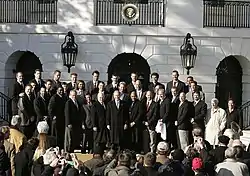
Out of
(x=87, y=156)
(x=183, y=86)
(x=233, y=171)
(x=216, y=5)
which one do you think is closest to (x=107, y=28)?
(x=216, y=5)

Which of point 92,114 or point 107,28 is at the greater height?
point 107,28

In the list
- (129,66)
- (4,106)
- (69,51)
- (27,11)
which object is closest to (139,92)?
(69,51)

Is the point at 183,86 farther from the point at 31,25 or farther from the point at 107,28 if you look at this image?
the point at 31,25

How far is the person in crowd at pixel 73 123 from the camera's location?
1728cm

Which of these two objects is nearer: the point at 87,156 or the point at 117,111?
the point at 87,156

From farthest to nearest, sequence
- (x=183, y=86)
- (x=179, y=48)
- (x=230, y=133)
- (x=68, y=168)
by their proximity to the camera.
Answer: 1. (x=179, y=48)
2. (x=183, y=86)
3. (x=230, y=133)
4. (x=68, y=168)

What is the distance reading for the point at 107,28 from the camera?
970 inches

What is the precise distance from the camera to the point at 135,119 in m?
17.5

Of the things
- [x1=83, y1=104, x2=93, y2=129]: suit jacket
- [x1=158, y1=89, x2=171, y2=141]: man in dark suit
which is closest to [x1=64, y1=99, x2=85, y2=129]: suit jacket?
[x1=83, y1=104, x2=93, y2=129]: suit jacket

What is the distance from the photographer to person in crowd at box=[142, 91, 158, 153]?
57.2 feet

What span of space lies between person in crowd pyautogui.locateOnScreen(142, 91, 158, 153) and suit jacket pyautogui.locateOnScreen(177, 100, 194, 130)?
649mm

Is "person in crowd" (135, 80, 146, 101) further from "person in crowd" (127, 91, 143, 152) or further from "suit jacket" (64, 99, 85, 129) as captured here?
"suit jacket" (64, 99, 85, 129)

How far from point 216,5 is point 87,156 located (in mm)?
13329

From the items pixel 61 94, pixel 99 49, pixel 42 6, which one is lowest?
pixel 61 94
